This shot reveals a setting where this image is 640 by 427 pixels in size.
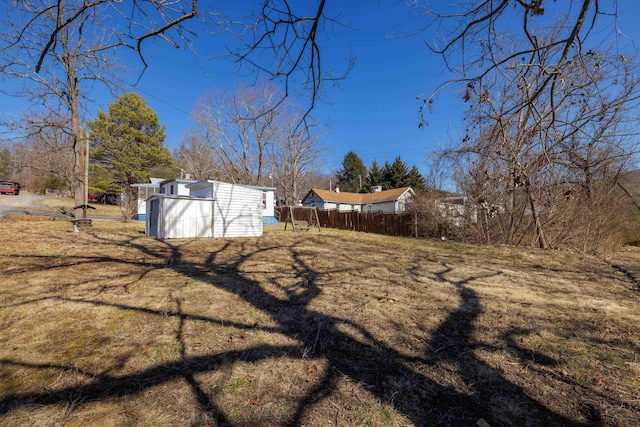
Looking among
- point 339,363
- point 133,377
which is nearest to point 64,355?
point 133,377

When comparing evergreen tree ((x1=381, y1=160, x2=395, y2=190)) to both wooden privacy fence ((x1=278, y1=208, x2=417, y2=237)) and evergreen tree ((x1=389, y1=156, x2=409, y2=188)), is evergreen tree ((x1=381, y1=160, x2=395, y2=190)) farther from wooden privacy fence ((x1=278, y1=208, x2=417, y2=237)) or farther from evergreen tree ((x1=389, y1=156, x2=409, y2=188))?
wooden privacy fence ((x1=278, y1=208, x2=417, y2=237))

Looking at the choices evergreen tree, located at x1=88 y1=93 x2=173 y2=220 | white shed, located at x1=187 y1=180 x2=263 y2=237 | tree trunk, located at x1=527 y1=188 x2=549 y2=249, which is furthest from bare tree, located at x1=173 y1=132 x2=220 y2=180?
tree trunk, located at x1=527 y1=188 x2=549 y2=249

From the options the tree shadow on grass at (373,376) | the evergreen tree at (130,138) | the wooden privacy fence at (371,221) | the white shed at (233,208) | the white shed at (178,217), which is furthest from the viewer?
the evergreen tree at (130,138)

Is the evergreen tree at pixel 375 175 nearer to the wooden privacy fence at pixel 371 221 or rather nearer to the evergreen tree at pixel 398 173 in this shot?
the evergreen tree at pixel 398 173

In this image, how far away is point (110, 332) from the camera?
8.95 ft

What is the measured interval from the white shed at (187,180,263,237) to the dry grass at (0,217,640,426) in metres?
6.28

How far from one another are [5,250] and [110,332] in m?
5.93

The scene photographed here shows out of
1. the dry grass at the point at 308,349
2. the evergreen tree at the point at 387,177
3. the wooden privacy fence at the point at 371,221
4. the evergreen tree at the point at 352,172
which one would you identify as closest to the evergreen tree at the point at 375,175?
the evergreen tree at the point at 387,177

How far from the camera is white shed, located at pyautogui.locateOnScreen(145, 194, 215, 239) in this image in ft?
32.1

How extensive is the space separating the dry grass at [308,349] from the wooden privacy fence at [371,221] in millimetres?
10609

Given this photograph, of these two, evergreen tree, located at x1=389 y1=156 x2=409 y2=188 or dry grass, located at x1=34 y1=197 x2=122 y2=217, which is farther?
evergreen tree, located at x1=389 y1=156 x2=409 y2=188

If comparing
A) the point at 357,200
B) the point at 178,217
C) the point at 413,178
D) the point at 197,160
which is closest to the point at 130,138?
the point at 197,160

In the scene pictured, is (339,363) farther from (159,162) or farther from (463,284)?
(159,162)

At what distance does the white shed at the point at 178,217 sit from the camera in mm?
9797
